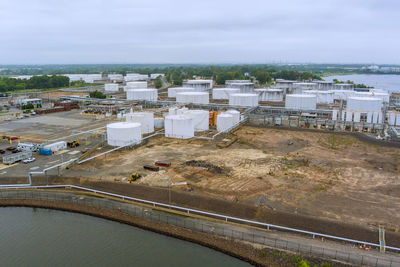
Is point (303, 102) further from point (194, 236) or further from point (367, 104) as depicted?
point (194, 236)

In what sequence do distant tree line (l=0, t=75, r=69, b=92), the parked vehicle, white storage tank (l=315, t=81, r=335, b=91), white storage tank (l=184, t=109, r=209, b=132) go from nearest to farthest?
the parked vehicle
white storage tank (l=184, t=109, r=209, b=132)
white storage tank (l=315, t=81, r=335, b=91)
distant tree line (l=0, t=75, r=69, b=92)

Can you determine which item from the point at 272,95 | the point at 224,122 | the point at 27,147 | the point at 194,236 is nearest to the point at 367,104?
the point at 224,122

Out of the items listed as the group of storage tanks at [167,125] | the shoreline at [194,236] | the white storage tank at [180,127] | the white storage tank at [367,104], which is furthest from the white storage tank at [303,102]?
the shoreline at [194,236]

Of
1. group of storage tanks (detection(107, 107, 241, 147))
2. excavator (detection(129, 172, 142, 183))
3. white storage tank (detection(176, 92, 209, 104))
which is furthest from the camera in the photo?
white storage tank (detection(176, 92, 209, 104))

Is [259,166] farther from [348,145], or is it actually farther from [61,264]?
[61,264]

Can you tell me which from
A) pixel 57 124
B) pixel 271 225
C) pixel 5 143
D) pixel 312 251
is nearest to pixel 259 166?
pixel 271 225

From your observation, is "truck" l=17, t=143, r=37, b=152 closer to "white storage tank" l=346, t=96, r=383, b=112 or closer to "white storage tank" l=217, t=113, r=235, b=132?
"white storage tank" l=217, t=113, r=235, b=132

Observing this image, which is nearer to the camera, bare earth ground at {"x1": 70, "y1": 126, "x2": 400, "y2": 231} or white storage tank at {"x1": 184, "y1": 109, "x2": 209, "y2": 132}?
bare earth ground at {"x1": 70, "y1": 126, "x2": 400, "y2": 231}

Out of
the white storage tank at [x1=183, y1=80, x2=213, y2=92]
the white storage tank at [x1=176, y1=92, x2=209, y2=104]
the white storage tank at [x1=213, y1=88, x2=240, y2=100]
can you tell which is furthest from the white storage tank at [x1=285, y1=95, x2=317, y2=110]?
the white storage tank at [x1=183, y1=80, x2=213, y2=92]
